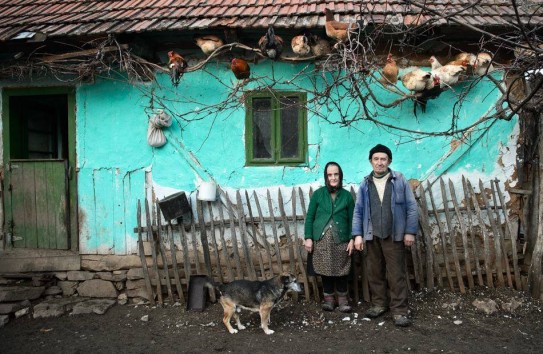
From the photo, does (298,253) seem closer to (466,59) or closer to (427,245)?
(427,245)

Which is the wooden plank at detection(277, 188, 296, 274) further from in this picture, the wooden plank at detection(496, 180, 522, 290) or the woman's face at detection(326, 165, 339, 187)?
the wooden plank at detection(496, 180, 522, 290)

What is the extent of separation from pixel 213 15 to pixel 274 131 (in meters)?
1.54

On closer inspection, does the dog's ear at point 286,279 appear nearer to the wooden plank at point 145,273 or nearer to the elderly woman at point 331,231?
the elderly woman at point 331,231

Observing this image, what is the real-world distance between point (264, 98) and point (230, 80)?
0.47 meters

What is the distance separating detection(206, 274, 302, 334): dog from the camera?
4.35m

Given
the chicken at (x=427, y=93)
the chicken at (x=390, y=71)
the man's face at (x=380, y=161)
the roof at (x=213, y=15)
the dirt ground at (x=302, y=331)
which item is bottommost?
the dirt ground at (x=302, y=331)

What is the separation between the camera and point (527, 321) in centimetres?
452

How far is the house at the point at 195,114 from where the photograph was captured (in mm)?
5211

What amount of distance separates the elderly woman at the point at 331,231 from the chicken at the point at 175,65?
6.68ft

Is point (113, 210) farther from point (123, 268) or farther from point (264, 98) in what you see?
point (264, 98)

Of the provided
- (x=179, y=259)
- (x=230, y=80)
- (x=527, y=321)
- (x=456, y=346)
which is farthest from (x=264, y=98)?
(x=527, y=321)

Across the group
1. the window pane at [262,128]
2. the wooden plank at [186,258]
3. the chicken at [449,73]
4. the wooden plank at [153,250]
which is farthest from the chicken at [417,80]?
the wooden plank at [153,250]

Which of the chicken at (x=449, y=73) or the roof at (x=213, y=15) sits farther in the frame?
the roof at (x=213, y=15)

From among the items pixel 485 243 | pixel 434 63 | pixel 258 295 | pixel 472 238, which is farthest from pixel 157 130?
pixel 485 243
